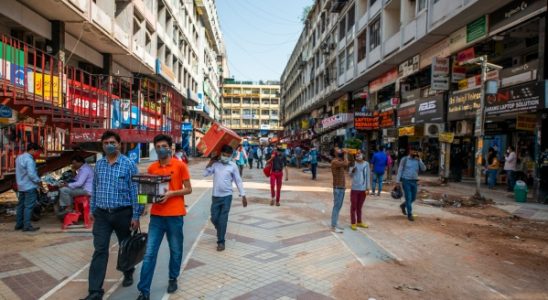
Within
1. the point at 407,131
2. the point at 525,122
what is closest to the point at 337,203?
the point at 525,122

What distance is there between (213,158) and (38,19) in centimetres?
1223

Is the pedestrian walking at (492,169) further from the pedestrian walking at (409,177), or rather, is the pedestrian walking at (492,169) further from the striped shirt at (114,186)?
the striped shirt at (114,186)

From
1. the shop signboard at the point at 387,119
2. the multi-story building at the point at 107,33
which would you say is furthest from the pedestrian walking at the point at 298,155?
the multi-story building at the point at 107,33

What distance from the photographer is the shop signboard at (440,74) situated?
18406 mm

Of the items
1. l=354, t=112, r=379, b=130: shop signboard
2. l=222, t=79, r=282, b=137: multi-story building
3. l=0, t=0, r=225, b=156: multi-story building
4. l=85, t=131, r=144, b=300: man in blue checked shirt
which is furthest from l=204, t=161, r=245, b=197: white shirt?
l=222, t=79, r=282, b=137: multi-story building

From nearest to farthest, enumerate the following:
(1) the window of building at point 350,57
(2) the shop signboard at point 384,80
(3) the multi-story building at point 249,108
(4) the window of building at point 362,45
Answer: (2) the shop signboard at point 384,80
(4) the window of building at point 362,45
(1) the window of building at point 350,57
(3) the multi-story building at point 249,108

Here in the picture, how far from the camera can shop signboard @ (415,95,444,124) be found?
62.8ft

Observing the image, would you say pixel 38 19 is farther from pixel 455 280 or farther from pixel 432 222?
pixel 455 280

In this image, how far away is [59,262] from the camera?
600 centimetres

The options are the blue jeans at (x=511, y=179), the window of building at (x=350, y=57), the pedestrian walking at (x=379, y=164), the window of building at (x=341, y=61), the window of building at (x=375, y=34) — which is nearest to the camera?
the pedestrian walking at (x=379, y=164)

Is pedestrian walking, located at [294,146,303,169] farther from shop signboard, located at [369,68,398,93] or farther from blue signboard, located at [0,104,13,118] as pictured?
blue signboard, located at [0,104,13,118]

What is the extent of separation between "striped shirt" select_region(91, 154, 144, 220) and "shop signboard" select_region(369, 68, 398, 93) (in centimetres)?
2261

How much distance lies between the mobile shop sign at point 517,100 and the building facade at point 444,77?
0.03 meters

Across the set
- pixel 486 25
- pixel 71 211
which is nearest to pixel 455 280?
pixel 71 211
